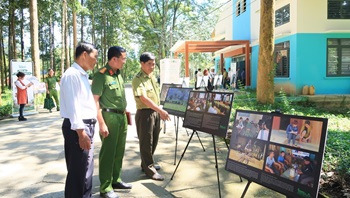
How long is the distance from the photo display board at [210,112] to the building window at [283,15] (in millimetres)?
13212

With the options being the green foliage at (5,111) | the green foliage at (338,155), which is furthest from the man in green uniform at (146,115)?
the green foliage at (5,111)

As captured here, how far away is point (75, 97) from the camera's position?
9.16 ft

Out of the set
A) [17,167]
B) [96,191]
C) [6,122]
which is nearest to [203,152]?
[96,191]

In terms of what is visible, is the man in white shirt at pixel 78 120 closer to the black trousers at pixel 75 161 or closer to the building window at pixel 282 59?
the black trousers at pixel 75 161

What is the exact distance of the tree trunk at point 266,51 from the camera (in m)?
9.90

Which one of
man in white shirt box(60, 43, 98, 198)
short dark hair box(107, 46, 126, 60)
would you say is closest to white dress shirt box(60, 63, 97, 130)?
A: man in white shirt box(60, 43, 98, 198)

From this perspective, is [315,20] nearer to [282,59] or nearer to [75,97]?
[282,59]

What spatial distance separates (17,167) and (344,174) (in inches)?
190

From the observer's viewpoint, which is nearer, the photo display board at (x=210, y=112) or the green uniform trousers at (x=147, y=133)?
the photo display board at (x=210, y=112)

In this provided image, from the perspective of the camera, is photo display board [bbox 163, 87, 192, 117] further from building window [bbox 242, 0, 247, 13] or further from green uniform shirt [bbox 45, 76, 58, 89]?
building window [bbox 242, 0, 247, 13]

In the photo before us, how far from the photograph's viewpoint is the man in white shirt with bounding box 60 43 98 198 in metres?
2.79

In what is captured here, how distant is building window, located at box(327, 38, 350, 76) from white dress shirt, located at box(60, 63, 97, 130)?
14.3 meters

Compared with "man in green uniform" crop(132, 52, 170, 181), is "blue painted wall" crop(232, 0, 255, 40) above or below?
above

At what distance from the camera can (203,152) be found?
5.82 metres
